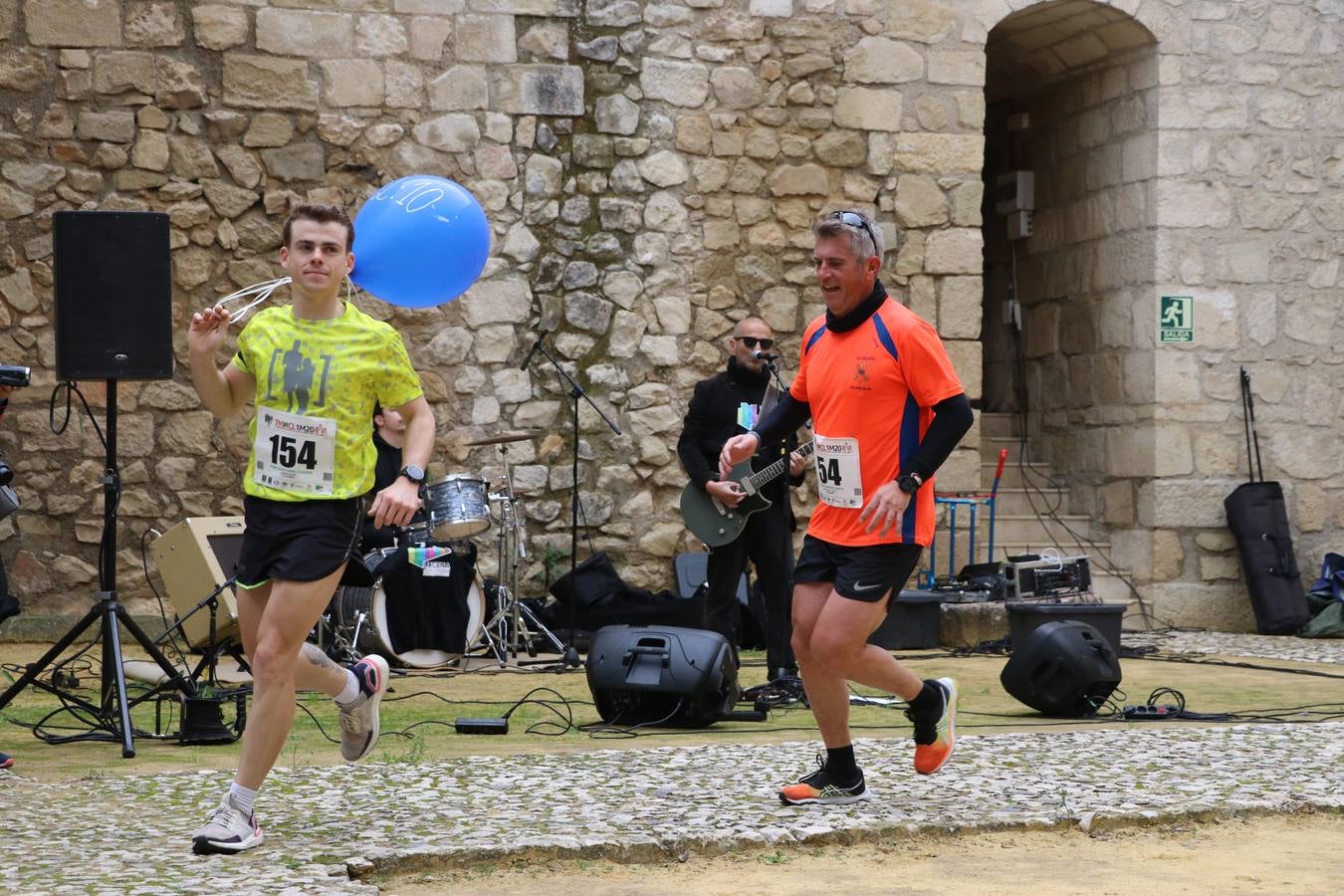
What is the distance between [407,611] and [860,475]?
15.2ft

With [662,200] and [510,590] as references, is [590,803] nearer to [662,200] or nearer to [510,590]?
[510,590]

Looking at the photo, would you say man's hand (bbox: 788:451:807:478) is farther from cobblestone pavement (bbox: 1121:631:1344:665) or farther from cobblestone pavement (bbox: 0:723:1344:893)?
cobblestone pavement (bbox: 1121:631:1344:665)

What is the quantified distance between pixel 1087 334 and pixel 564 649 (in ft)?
15.7

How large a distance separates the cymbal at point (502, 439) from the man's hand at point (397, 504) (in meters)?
4.75

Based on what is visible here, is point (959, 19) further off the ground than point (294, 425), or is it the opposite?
point (959, 19)

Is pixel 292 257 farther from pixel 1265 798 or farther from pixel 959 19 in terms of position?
pixel 959 19

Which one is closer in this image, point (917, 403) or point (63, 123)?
point (917, 403)

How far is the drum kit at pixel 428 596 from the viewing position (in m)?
8.47

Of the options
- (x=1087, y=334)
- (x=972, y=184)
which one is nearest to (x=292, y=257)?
(x=972, y=184)

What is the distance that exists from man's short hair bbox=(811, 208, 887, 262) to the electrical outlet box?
26.3 ft

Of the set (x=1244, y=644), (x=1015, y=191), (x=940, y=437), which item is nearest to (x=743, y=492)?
(x=940, y=437)

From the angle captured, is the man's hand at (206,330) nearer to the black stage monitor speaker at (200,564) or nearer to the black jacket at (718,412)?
the black stage monitor speaker at (200,564)

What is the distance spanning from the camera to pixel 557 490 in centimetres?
1026

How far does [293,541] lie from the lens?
3975 millimetres
